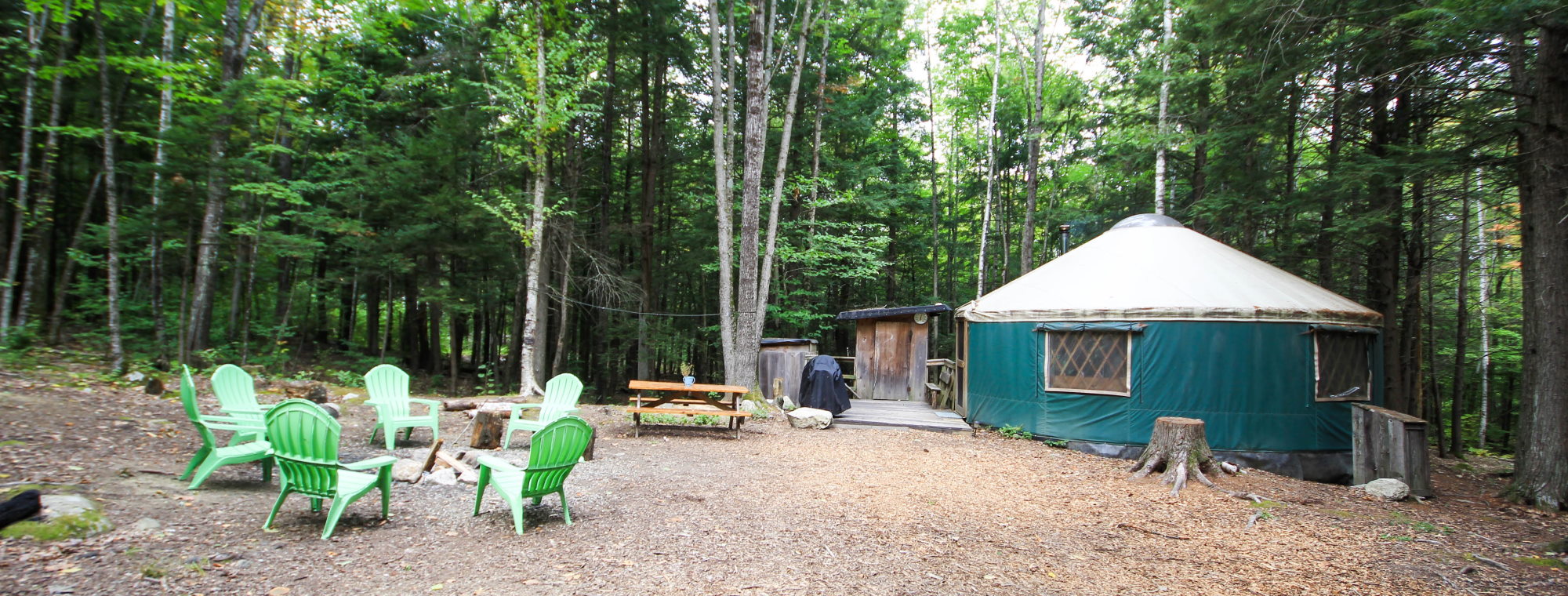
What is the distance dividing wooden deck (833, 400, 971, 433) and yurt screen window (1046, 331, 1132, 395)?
1.42 meters

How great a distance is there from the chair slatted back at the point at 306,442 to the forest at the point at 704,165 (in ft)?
20.8

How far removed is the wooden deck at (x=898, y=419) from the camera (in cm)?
864

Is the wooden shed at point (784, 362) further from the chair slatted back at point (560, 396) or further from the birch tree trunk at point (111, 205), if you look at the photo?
the birch tree trunk at point (111, 205)

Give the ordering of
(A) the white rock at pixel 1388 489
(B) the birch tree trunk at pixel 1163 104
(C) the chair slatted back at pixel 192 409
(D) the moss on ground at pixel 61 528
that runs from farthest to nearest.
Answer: (B) the birch tree trunk at pixel 1163 104
(A) the white rock at pixel 1388 489
(C) the chair slatted back at pixel 192 409
(D) the moss on ground at pixel 61 528

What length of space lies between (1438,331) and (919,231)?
1121 centimetres

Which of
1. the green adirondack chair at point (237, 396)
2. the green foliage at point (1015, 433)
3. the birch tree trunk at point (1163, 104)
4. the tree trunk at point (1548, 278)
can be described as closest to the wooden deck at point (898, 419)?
the green foliage at point (1015, 433)

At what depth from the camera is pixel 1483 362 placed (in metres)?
13.9

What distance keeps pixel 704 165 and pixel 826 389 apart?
7371mm

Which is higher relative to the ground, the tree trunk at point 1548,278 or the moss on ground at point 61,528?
the tree trunk at point 1548,278

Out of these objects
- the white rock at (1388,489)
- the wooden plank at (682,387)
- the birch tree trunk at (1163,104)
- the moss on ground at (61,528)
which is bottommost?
the white rock at (1388,489)

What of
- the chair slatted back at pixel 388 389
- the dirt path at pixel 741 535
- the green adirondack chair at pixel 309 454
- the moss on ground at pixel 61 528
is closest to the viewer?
the moss on ground at pixel 61 528

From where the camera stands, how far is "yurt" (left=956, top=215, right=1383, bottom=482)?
6.93 meters

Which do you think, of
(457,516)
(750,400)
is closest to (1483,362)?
(750,400)

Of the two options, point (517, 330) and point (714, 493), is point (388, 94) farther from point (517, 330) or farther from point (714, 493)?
point (714, 493)
